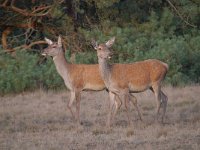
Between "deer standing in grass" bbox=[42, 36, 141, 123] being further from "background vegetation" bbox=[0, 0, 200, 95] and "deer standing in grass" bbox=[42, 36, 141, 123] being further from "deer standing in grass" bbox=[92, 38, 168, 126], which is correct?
"background vegetation" bbox=[0, 0, 200, 95]

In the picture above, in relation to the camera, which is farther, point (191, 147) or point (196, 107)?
point (196, 107)

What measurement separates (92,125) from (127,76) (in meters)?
1.09

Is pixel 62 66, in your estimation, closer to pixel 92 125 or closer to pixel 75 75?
pixel 75 75


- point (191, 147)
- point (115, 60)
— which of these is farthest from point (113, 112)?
point (115, 60)

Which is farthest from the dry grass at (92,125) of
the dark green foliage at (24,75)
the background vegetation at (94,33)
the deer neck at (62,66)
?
the background vegetation at (94,33)

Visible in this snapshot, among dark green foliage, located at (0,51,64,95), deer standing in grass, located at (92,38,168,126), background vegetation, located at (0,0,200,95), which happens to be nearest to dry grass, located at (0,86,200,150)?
deer standing in grass, located at (92,38,168,126)

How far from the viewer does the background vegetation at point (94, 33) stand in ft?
61.9

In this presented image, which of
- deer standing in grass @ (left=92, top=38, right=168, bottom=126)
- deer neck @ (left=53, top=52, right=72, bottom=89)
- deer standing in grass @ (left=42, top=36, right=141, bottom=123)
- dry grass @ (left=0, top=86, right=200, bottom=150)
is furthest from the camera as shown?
deer neck @ (left=53, top=52, right=72, bottom=89)

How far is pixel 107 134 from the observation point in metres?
11.0

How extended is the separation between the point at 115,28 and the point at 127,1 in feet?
9.68

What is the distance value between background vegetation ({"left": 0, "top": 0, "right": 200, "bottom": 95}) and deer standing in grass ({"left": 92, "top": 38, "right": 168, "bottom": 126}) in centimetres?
609

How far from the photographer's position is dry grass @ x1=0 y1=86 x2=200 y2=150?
10102 millimetres

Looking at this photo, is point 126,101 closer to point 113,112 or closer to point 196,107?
point 113,112

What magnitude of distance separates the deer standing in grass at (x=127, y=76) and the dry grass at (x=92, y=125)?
21.7 inches
